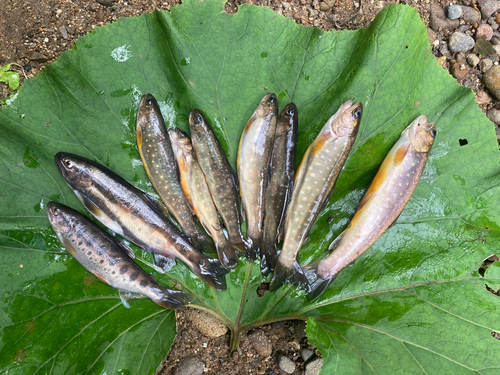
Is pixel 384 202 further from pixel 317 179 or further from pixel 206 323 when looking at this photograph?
pixel 206 323

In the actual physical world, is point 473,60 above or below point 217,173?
above

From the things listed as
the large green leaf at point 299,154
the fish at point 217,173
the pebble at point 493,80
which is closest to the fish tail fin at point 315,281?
the large green leaf at point 299,154

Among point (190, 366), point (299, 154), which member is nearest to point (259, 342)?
point (190, 366)

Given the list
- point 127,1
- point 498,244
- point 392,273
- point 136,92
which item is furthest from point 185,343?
point 127,1

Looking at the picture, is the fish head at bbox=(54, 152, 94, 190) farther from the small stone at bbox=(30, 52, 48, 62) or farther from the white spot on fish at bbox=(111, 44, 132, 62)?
the small stone at bbox=(30, 52, 48, 62)

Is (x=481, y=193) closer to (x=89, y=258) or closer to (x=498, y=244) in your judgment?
(x=498, y=244)

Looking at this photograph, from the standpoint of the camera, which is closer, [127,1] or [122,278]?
[122,278]
